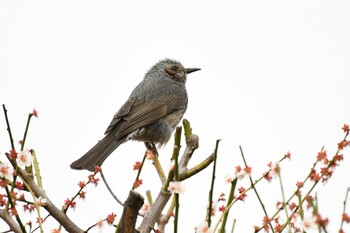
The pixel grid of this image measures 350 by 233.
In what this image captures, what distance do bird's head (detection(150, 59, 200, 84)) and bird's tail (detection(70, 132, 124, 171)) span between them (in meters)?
2.14

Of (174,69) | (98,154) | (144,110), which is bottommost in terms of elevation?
(98,154)

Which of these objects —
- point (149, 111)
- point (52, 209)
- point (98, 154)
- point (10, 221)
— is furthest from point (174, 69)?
point (10, 221)

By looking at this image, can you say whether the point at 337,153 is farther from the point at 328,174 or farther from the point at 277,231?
the point at 277,231

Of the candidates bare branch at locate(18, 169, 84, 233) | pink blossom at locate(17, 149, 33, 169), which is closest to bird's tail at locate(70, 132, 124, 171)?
bare branch at locate(18, 169, 84, 233)

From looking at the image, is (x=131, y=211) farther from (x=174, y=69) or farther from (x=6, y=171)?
(x=174, y=69)

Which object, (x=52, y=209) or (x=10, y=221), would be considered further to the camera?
(x=52, y=209)

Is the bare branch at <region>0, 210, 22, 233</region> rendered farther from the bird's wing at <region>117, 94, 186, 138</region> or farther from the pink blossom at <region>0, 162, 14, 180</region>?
the bird's wing at <region>117, 94, 186, 138</region>

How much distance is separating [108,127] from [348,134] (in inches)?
184

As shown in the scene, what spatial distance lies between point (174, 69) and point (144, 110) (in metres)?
1.66

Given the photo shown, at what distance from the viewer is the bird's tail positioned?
5086 millimetres

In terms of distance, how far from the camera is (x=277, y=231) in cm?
221

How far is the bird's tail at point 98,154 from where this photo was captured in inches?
200

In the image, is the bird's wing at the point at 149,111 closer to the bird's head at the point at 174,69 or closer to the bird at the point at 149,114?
the bird at the point at 149,114

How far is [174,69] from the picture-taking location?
8602mm
